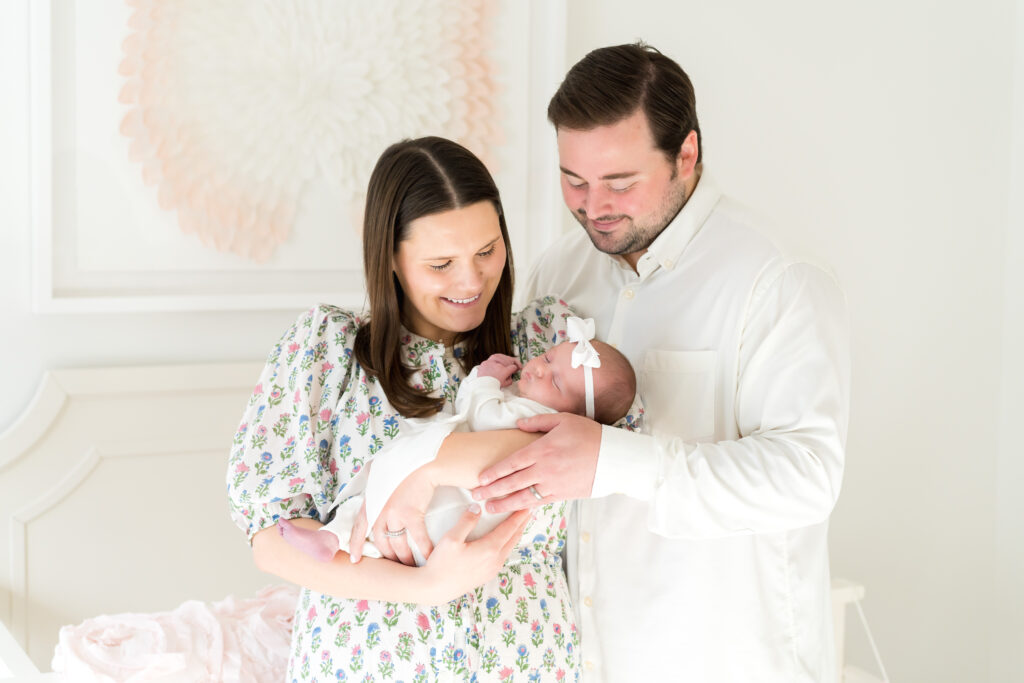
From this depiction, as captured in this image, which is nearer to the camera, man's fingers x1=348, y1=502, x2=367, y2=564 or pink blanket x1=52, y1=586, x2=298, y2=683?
man's fingers x1=348, y1=502, x2=367, y2=564

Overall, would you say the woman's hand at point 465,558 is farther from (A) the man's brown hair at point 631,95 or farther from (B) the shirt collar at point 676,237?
(A) the man's brown hair at point 631,95

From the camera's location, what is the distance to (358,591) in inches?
62.2

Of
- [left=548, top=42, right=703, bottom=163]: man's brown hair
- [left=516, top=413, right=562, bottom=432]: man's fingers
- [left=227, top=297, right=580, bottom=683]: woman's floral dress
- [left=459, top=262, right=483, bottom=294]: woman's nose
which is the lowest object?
[left=227, top=297, right=580, bottom=683]: woman's floral dress

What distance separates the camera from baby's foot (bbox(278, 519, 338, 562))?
1.57 meters

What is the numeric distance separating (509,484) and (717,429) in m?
0.51

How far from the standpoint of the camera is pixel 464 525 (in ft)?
5.15

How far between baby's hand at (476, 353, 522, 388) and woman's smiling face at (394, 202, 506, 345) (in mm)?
75

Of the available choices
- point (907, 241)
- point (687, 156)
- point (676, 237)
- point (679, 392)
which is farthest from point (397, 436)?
point (907, 241)

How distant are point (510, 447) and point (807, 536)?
659 mm

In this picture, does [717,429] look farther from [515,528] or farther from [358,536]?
[358,536]

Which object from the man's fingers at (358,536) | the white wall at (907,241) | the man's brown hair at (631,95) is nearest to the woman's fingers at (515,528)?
the man's fingers at (358,536)

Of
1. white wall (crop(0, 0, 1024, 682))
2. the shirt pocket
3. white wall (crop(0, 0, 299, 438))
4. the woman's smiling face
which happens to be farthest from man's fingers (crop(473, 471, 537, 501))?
white wall (crop(0, 0, 1024, 682))

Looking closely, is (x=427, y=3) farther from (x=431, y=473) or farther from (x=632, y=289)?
(x=431, y=473)

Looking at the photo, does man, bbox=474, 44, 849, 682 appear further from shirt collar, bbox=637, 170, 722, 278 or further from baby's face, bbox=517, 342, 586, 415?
baby's face, bbox=517, 342, 586, 415
